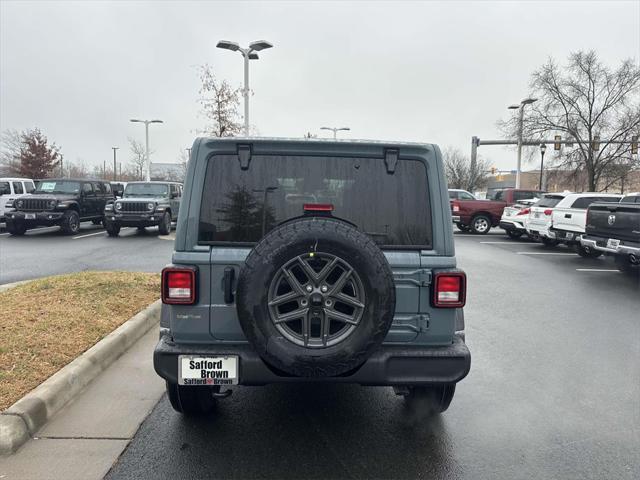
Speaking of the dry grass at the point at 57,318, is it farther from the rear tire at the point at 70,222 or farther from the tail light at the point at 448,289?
the rear tire at the point at 70,222

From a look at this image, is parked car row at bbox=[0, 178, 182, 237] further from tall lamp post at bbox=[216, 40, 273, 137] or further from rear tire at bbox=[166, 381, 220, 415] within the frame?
rear tire at bbox=[166, 381, 220, 415]

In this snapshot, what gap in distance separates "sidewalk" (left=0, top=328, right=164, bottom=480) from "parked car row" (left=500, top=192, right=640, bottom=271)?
8560 millimetres

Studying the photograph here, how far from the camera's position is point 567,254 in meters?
14.2

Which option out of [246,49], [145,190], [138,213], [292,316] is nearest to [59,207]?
[138,213]

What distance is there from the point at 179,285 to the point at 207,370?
53 centimetres

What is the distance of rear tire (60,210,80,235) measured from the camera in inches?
665

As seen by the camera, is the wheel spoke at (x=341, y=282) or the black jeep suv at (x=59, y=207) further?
the black jeep suv at (x=59, y=207)

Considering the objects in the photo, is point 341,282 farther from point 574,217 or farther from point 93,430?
point 574,217

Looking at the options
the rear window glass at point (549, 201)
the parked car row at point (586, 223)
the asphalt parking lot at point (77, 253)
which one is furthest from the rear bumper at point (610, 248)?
the asphalt parking lot at point (77, 253)

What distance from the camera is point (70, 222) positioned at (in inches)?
674

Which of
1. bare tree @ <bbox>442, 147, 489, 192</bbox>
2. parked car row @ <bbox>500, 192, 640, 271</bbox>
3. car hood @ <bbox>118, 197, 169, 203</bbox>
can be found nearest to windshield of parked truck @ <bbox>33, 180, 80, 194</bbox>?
car hood @ <bbox>118, 197, 169, 203</bbox>

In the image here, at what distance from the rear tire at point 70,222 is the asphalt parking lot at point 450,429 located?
49.4ft

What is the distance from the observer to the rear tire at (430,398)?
3566mm

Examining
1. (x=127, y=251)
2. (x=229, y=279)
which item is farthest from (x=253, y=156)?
(x=127, y=251)
